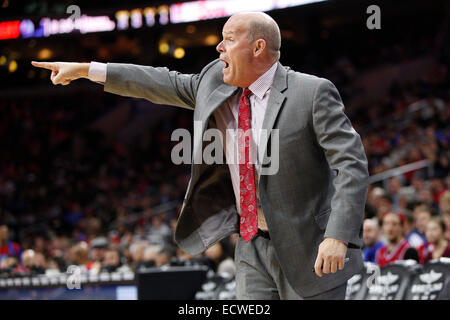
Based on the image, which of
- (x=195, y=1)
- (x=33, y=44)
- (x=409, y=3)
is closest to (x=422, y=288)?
(x=195, y=1)

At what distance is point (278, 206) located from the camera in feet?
8.41

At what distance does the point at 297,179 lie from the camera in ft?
8.37

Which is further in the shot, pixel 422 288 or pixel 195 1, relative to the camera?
pixel 195 1

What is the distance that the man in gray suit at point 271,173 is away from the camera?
2436 mm

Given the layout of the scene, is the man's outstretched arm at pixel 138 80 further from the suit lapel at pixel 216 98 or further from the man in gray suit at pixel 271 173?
the suit lapel at pixel 216 98

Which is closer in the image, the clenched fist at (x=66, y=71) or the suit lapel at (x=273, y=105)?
the suit lapel at (x=273, y=105)

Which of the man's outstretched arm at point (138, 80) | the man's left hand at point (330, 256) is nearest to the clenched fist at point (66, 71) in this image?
the man's outstretched arm at point (138, 80)

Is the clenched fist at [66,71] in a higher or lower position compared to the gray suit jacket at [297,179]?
higher

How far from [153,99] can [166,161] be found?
13522mm

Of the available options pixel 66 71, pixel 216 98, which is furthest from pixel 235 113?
pixel 66 71

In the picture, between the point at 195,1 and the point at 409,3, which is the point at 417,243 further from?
the point at 409,3

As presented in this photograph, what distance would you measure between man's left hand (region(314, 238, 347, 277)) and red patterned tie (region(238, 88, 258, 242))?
1.22ft

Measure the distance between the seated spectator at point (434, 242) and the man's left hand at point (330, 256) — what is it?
3401 mm
